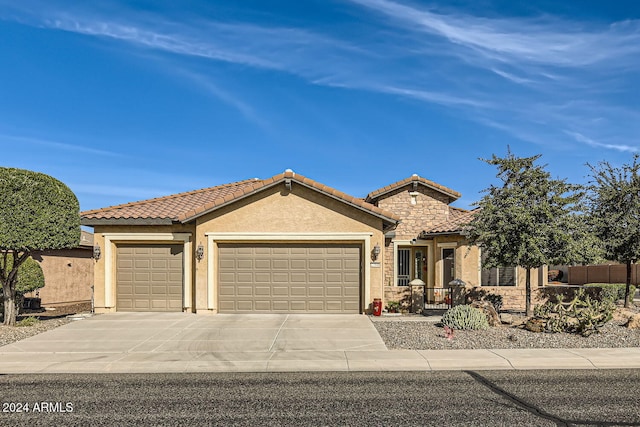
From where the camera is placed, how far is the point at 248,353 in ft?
38.1

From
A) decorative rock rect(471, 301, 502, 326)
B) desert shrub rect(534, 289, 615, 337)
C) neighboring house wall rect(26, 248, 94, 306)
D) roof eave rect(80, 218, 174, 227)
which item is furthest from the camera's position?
neighboring house wall rect(26, 248, 94, 306)

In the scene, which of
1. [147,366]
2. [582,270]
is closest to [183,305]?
[147,366]

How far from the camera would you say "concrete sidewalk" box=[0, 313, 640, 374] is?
1040 cm

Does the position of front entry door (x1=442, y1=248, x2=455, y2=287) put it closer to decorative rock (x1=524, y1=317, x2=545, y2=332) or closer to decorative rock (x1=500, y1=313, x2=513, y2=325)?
decorative rock (x1=500, y1=313, x2=513, y2=325)

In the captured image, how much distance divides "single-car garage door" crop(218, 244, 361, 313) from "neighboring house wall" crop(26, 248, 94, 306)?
11.7m

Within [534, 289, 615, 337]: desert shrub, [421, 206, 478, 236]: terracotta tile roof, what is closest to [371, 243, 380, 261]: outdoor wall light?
[421, 206, 478, 236]: terracotta tile roof

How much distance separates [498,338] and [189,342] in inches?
316

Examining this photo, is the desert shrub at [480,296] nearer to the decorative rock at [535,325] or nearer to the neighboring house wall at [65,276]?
the decorative rock at [535,325]

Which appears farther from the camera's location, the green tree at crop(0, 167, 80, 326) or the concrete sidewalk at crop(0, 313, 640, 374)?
the green tree at crop(0, 167, 80, 326)

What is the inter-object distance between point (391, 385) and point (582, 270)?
136ft

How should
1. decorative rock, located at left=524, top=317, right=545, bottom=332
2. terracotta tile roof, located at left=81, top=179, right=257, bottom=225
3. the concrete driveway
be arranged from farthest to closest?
1. terracotta tile roof, located at left=81, top=179, right=257, bottom=225
2. decorative rock, located at left=524, top=317, right=545, bottom=332
3. the concrete driveway

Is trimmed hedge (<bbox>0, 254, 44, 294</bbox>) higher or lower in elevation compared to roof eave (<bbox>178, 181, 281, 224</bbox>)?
lower

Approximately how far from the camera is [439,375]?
9703 mm

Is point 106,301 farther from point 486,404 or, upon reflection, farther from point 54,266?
point 486,404
